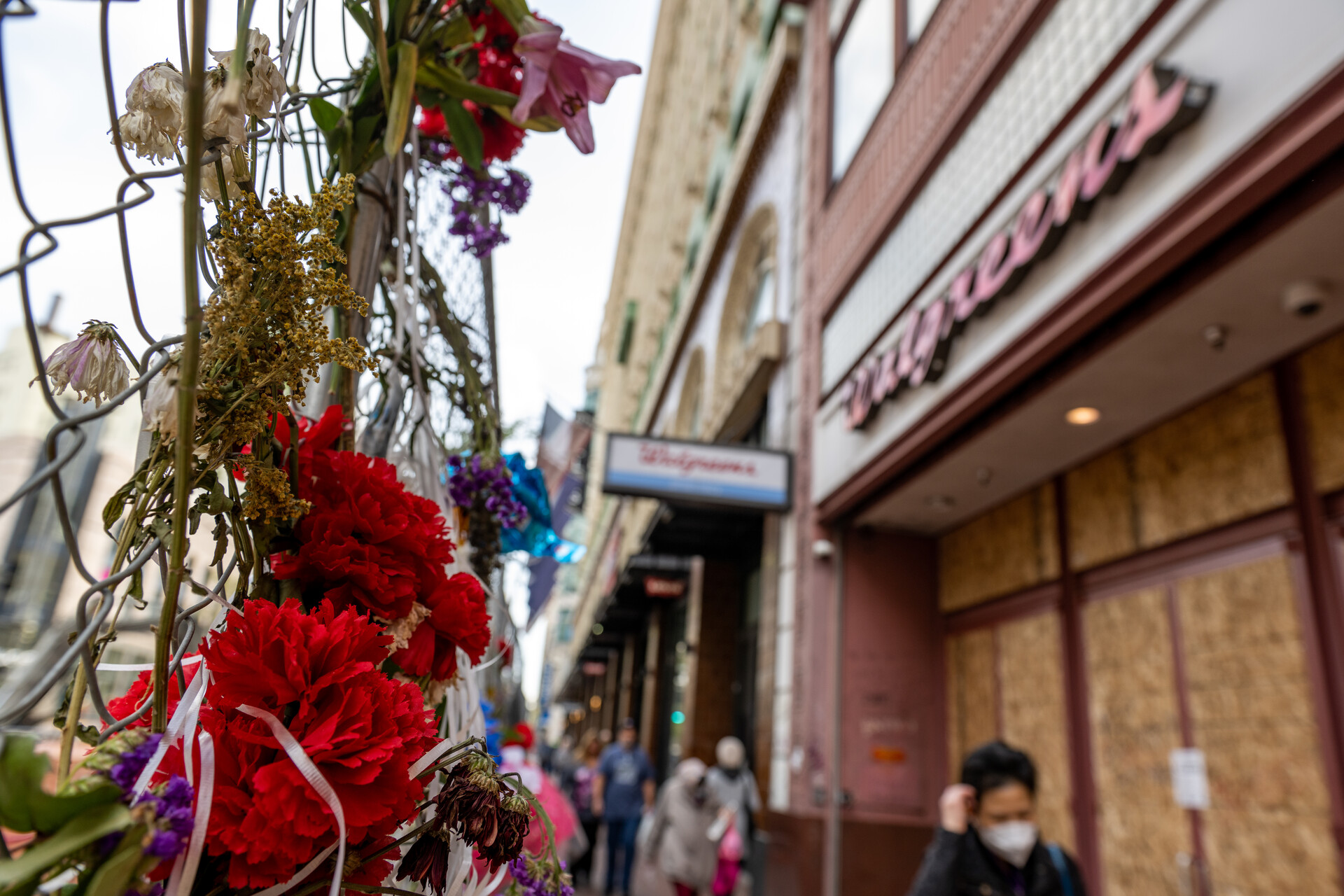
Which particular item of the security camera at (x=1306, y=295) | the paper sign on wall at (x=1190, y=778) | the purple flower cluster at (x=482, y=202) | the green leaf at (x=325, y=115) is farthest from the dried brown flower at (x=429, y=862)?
the paper sign on wall at (x=1190, y=778)

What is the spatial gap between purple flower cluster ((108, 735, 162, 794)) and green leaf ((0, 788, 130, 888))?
0.06 feet

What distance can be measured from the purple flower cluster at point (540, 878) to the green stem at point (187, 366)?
13.3 inches

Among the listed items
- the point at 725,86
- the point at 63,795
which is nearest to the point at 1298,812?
the point at 63,795

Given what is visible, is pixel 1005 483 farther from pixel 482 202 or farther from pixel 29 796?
pixel 29 796

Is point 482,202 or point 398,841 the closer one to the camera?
point 398,841

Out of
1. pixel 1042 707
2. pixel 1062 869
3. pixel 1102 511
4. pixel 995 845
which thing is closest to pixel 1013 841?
pixel 995 845

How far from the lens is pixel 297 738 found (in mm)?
546

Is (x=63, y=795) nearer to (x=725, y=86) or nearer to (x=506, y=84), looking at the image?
(x=506, y=84)

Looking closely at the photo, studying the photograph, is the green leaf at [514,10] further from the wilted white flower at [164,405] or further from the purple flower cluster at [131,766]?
the purple flower cluster at [131,766]

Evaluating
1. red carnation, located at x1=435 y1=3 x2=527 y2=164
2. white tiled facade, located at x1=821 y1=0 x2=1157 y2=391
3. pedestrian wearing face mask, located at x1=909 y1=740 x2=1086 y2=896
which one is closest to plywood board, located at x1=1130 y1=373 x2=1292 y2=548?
white tiled facade, located at x1=821 y1=0 x2=1157 y2=391

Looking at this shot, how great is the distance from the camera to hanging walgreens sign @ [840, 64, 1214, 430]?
346cm

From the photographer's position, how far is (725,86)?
1456 cm

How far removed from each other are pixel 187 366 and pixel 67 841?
239mm

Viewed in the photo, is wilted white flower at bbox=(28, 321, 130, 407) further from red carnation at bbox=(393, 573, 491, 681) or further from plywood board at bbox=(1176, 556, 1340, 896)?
plywood board at bbox=(1176, 556, 1340, 896)
